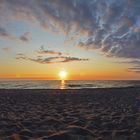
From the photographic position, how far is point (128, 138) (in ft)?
23.2

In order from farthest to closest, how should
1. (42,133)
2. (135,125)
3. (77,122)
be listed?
(77,122) < (135,125) < (42,133)

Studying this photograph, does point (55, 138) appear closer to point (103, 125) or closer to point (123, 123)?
point (103, 125)

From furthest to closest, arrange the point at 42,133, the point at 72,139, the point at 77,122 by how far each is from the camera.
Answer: the point at 77,122 → the point at 42,133 → the point at 72,139

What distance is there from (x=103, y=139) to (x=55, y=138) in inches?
56.0

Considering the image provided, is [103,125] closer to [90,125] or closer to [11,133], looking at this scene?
[90,125]

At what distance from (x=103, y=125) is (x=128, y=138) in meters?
2.07

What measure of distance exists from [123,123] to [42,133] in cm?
345

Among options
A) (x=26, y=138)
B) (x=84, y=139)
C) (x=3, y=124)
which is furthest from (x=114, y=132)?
(x=3, y=124)

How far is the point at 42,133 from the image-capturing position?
784 cm

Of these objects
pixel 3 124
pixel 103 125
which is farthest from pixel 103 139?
pixel 3 124

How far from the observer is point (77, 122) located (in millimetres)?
9758

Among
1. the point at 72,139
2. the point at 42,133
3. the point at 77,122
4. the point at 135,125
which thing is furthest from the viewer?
the point at 77,122

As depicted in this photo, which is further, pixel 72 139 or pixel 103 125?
pixel 103 125

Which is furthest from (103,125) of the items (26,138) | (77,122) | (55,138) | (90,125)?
(26,138)
